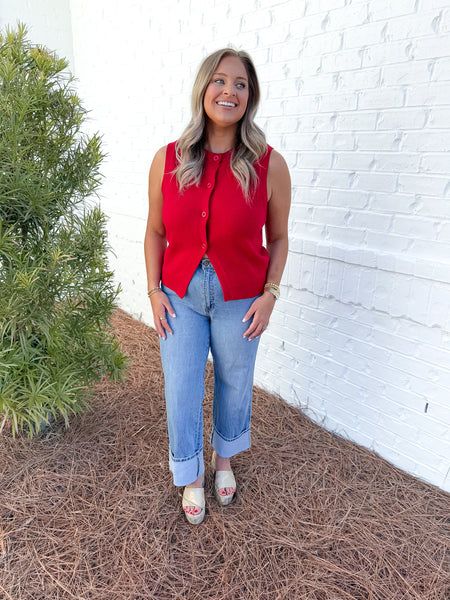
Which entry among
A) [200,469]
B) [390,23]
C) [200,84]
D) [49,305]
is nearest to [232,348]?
[200,469]

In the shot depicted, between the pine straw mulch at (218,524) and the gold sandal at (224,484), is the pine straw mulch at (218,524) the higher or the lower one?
the lower one

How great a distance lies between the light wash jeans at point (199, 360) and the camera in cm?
154

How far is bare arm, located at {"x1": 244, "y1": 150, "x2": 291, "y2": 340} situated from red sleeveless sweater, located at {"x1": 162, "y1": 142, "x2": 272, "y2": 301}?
0.15 ft

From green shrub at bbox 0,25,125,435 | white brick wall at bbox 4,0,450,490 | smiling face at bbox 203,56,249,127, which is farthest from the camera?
white brick wall at bbox 4,0,450,490

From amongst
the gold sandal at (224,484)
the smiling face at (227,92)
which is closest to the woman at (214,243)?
the smiling face at (227,92)

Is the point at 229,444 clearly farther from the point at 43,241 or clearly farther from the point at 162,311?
the point at 43,241

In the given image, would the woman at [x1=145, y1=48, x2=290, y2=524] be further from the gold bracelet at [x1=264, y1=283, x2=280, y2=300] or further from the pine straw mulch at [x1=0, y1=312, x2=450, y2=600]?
the pine straw mulch at [x1=0, y1=312, x2=450, y2=600]

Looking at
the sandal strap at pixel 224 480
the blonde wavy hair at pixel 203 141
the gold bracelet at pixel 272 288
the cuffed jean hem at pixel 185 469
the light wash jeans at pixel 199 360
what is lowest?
the sandal strap at pixel 224 480

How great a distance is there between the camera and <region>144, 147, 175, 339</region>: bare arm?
1567 mm

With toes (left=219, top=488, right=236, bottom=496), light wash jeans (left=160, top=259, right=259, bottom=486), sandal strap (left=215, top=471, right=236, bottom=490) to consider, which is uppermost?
light wash jeans (left=160, top=259, right=259, bottom=486)

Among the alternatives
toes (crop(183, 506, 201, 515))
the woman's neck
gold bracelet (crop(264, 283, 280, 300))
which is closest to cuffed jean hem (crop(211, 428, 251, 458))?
toes (crop(183, 506, 201, 515))

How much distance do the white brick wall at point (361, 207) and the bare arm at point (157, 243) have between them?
36.5 inches

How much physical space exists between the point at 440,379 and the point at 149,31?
305cm

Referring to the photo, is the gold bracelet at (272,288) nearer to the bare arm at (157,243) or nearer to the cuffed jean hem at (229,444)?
the bare arm at (157,243)
